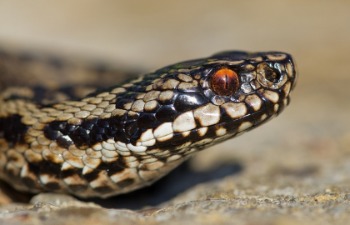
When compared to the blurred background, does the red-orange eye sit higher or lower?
higher

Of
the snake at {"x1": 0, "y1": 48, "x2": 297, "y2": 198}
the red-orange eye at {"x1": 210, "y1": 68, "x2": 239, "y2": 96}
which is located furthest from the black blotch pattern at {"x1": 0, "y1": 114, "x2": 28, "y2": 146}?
the red-orange eye at {"x1": 210, "y1": 68, "x2": 239, "y2": 96}

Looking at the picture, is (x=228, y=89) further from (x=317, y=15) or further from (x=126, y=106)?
(x=317, y=15)

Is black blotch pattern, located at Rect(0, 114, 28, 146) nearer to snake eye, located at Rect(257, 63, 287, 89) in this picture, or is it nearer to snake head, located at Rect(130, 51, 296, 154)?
snake head, located at Rect(130, 51, 296, 154)

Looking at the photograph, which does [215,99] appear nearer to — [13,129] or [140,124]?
[140,124]

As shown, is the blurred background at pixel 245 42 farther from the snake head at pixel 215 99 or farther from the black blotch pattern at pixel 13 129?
the black blotch pattern at pixel 13 129

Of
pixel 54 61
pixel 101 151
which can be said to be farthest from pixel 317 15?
pixel 101 151
